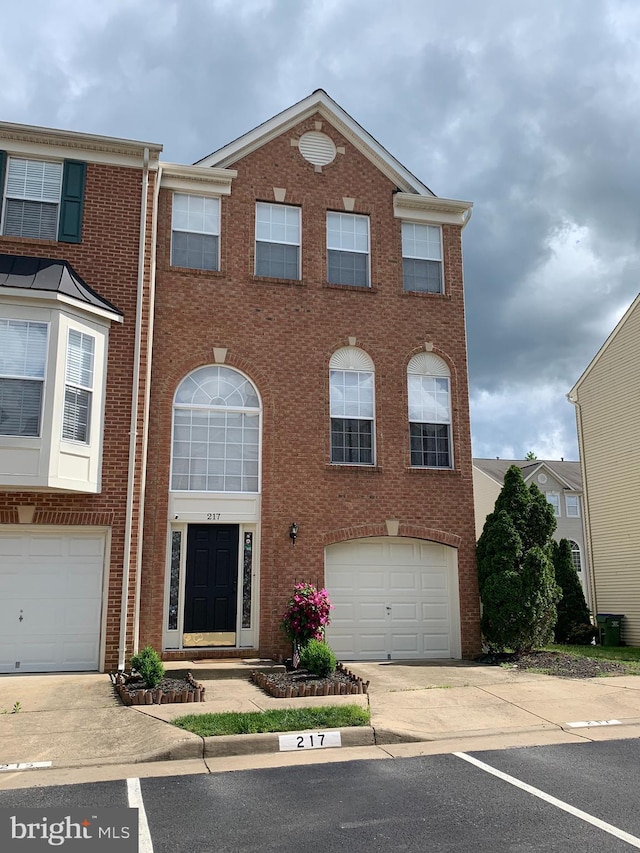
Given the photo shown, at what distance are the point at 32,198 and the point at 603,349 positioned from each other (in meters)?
16.3

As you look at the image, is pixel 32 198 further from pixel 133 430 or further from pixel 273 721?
pixel 273 721

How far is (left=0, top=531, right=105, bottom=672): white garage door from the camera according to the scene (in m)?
12.0

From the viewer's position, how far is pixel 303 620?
12094mm

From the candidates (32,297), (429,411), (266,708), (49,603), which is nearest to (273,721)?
(266,708)

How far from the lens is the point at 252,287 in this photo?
14648mm

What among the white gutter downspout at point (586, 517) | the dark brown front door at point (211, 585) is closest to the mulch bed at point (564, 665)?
the dark brown front door at point (211, 585)

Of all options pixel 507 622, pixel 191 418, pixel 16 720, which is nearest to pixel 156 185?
pixel 191 418

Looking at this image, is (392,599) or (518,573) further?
(392,599)

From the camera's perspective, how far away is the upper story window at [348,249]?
15.5 m

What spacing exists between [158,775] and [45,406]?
22.4ft

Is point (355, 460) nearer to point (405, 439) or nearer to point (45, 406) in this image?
point (405, 439)

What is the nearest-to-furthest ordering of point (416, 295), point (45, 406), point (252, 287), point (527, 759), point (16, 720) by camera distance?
point (527, 759) < point (16, 720) < point (45, 406) < point (252, 287) < point (416, 295)

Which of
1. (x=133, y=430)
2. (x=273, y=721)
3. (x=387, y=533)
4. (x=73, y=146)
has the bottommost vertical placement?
(x=273, y=721)

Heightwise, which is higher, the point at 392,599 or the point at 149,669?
the point at 392,599
